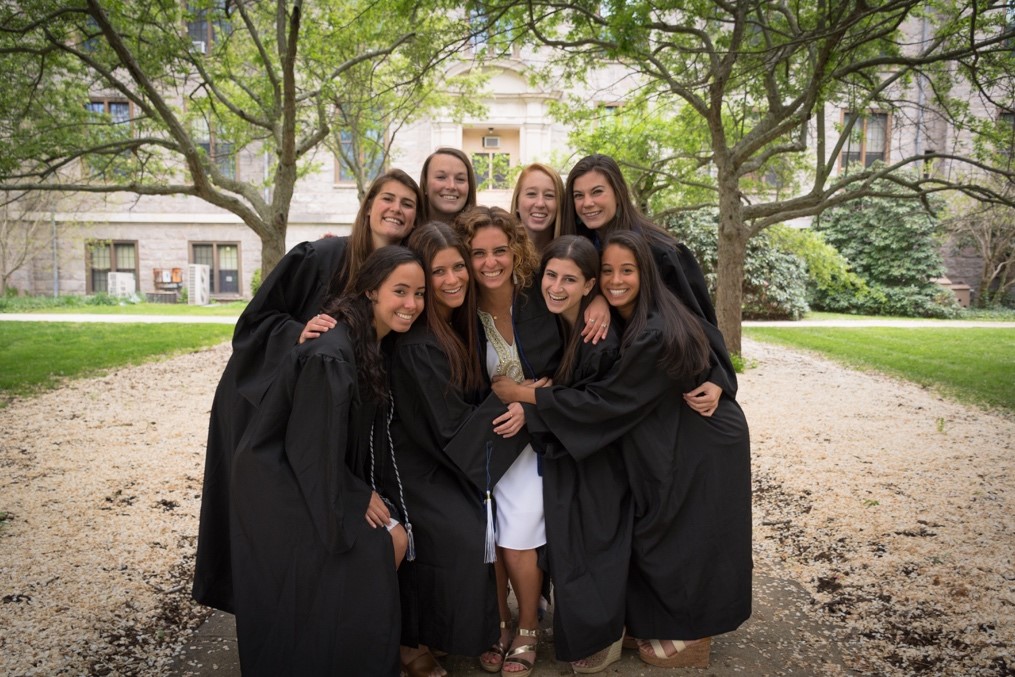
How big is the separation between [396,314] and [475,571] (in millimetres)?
1223

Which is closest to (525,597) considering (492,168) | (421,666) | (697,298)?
(421,666)

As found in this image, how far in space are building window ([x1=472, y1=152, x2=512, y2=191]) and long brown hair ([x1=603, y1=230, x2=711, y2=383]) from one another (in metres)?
10.2

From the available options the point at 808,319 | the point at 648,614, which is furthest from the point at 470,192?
the point at 808,319

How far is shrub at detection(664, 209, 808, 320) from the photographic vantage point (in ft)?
68.6

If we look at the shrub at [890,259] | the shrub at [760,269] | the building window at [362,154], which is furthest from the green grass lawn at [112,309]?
the shrub at [890,259]

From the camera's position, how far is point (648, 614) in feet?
11.5

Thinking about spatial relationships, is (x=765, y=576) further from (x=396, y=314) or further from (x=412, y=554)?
(x=396, y=314)

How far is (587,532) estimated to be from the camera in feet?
11.2

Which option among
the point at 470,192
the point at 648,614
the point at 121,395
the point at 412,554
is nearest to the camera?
the point at 412,554

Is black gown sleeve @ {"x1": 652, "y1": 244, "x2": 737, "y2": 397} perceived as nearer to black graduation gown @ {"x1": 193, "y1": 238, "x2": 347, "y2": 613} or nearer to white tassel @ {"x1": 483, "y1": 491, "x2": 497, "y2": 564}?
white tassel @ {"x1": 483, "y1": 491, "x2": 497, "y2": 564}

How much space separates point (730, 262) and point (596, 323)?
878 centimetres

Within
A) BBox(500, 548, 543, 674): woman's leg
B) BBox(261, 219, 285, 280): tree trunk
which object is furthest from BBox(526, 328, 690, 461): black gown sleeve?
BBox(261, 219, 285, 280): tree trunk

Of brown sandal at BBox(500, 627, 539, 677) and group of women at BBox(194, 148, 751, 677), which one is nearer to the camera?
group of women at BBox(194, 148, 751, 677)

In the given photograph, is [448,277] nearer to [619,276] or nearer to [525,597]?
[619,276]
